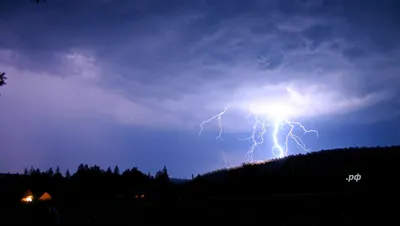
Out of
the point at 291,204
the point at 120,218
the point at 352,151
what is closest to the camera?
the point at 291,204

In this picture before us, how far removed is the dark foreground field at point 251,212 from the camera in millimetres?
19156

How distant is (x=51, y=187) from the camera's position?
8119 cm

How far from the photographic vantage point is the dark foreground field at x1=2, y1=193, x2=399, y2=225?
19156 millimetres

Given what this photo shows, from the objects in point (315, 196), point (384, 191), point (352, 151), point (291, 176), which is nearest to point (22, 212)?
point (315, 196)

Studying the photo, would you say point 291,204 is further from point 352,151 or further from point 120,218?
point 352,151

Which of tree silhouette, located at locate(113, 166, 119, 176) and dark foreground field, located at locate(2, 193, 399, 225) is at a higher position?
tree silhouette, located at locate(113, 166, 119, 176)

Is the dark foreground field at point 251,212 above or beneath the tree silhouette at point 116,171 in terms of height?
beneath

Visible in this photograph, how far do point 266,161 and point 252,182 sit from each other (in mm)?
37483

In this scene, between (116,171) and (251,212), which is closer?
(251,212)

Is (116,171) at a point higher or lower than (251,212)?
higher

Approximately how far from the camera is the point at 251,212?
67.2 ft

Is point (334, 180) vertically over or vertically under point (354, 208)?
over

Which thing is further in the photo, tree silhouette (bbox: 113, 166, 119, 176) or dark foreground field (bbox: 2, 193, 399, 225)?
tree silhouette (bbox: 113, 166, 119, 176)

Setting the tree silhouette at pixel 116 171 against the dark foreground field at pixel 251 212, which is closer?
the dark foreground field at pixel 251 212
